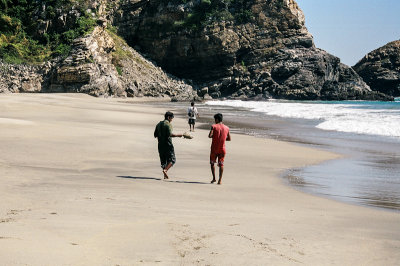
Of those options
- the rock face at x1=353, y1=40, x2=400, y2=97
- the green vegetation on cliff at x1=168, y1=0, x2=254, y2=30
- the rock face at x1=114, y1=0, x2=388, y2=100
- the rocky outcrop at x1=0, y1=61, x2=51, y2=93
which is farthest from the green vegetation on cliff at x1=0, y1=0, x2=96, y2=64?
the rock face at x1=353, y1=40, x2=400, y2=97

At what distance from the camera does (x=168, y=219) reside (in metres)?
5.35

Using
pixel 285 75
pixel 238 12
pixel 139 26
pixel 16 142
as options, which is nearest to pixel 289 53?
pixel 285 75

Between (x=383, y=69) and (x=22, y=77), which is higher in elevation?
(x=383, y=69)

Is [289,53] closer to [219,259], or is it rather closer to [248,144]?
[248,144]

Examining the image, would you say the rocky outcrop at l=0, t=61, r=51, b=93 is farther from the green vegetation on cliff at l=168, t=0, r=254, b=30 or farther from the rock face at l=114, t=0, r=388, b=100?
the green vegetation on cliff at l=168, t=0, r=254, b=30

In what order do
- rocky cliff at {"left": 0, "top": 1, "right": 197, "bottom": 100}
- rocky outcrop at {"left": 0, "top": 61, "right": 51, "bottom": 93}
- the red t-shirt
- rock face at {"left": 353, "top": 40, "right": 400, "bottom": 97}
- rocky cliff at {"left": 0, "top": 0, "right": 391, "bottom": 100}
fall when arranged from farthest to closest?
rock face at {"left": 353, "top": 40, "right": 400, "bottom": 97} → rocky cliff at {"left": 0, "top": 0, "right": 391, "bottom": 100} → rocky cliff at {"left": 0, "top": 1, "right": 197, "bottom": 100} → rocky outcrop at {"left": 0, "top": 61, "right": 51, "bottom": 93} → the red t-shirt

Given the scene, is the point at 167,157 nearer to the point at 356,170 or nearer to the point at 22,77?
the point at 356,170

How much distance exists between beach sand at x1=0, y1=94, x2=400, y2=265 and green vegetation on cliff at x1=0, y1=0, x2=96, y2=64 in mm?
48734

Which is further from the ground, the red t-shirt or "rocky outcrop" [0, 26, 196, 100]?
"rocky outcrop" [0, 26, 196, 100]

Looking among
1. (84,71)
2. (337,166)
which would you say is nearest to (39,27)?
(84,71)

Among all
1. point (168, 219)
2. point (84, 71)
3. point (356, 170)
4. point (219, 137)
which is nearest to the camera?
point (168, 219)

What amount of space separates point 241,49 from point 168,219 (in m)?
82.7

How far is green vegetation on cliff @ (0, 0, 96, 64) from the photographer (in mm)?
55344

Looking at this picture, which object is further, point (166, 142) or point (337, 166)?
point (337, 166)
